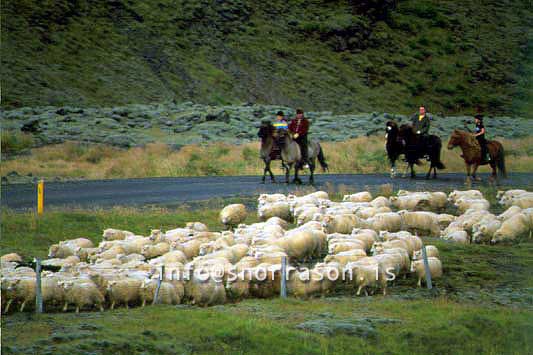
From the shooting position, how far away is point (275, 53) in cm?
8419

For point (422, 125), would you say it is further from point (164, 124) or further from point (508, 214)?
point (164, 124)

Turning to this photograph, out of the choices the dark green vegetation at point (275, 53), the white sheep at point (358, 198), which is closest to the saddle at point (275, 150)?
the white sheep at point (358, 198)

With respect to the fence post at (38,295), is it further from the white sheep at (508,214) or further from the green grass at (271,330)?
the white sheep at (508,214)

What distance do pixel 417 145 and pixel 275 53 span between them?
50.8m

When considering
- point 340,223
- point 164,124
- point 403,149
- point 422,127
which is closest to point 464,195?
point 340,223

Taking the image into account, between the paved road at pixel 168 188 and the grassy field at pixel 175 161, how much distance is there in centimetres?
398

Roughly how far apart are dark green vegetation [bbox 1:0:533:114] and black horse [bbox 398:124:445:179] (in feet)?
112

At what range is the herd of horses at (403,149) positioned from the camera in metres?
30.7

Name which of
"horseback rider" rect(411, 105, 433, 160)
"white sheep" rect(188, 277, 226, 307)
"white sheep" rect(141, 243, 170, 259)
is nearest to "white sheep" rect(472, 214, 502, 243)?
"white sheep" rect(141, 243, 170, 259)

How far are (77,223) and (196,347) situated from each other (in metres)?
10.4

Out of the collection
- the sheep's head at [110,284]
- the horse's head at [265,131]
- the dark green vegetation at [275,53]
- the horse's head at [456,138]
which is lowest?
the sheep's head at [110,284]

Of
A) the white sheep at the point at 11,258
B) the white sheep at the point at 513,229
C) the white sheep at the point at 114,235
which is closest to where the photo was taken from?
the white sheep at the point at 11,258

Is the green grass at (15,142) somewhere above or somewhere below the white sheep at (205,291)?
above

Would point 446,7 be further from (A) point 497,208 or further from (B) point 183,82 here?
(A) point 497,208
